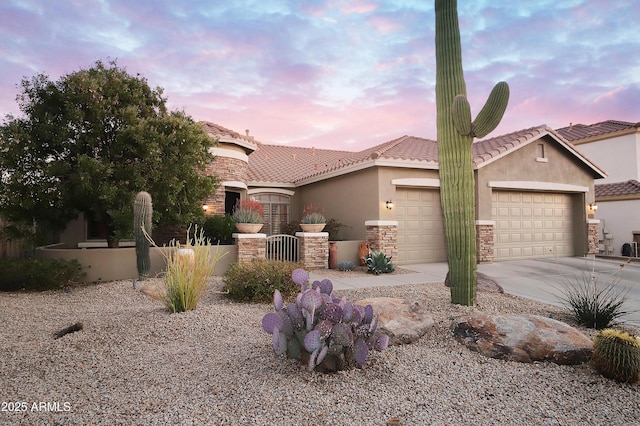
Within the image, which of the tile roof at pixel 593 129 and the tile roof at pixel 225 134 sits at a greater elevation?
the tile roof at pixel 593 129

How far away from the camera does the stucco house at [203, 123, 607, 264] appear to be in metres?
12.2

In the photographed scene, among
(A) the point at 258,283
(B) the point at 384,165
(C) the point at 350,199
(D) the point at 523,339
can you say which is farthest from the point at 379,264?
(D) the point at 523,339

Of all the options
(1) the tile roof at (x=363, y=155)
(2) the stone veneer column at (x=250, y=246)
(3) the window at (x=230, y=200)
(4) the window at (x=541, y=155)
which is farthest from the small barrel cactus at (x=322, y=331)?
(4) the window at (x=541, y=155)

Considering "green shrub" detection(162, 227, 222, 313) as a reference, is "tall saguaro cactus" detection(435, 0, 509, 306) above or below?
above

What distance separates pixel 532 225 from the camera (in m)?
14.0

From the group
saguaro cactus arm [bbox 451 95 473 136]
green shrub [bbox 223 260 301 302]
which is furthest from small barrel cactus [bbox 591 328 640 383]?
green shrub [bbox 223 260 301 302]

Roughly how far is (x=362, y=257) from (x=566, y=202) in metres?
9.02

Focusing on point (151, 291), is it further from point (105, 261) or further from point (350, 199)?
point (350, 199)

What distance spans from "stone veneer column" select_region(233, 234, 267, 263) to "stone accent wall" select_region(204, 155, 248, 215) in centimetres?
360

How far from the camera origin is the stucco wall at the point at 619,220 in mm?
16438

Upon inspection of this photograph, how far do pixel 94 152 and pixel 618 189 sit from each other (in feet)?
67.9

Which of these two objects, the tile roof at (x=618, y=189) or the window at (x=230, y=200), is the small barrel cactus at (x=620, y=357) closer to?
the window at (x=230, y=200)

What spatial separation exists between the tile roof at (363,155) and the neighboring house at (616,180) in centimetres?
506

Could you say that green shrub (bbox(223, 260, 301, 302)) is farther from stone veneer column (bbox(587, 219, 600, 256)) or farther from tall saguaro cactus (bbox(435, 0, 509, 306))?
stone veneer column (bbox(587, 219, 600, 256))
